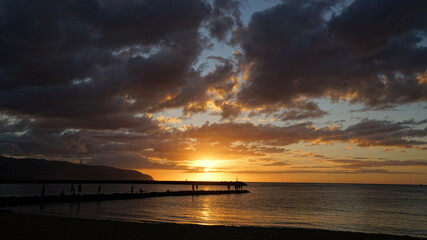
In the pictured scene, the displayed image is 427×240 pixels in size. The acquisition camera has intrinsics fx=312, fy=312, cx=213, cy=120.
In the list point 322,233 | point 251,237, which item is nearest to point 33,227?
point 251,237

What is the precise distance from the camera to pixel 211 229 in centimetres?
2175

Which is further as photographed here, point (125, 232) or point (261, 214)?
point (261, 214)

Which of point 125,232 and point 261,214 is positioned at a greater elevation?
point 125,232

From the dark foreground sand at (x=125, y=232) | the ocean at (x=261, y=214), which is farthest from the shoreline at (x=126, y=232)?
the ocean at (x=261, y=214)

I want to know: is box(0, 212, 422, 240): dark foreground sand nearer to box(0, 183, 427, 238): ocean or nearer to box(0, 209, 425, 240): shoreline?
box(0, 209, 425, 240): shoreline

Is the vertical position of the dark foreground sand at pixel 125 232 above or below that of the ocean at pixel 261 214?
above

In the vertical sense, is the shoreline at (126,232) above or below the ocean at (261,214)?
above

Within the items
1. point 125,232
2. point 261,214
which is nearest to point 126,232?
point 125,232

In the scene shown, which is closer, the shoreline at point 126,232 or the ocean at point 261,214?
the shoreline at point 126,232

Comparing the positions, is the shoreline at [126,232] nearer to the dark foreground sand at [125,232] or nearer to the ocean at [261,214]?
the dark foreground sand at [125,232]

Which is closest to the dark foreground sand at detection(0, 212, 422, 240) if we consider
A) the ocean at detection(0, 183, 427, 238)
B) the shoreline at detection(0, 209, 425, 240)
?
the shoreline at detection(0, 209, 425, 240)

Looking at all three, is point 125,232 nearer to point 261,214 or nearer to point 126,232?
point 126,232

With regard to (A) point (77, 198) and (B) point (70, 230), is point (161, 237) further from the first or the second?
(A) point (77, 198)

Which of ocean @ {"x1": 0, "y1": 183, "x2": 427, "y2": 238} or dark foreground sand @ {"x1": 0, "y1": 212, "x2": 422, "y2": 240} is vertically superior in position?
dark foreground sand @ {"x1": 0, "y1": 212, "x2": 422, "y2": 240}
